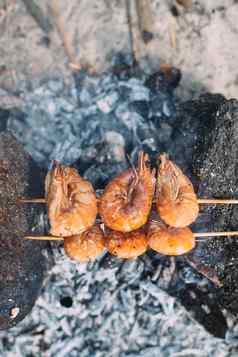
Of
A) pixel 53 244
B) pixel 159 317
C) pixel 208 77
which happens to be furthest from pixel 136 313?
pixel 208 77

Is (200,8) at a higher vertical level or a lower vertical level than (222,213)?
higher

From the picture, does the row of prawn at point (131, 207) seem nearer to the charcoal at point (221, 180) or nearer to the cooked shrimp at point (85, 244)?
the cooked shrimp at point (85, 244)

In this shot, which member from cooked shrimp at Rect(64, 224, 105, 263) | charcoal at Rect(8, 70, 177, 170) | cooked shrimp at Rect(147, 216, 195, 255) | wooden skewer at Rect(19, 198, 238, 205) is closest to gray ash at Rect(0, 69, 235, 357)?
charcoal at Rect(8, 70, 177, 170)

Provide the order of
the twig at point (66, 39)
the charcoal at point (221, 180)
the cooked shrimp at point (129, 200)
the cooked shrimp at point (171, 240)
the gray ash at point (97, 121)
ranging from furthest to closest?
the twig at point (66, 39)
the gray ash at point (97, 121)
the charcoal at point (221, 180)
the cooked shrimp at point (171, 240)
the cooked shrimp at point (129, 200)

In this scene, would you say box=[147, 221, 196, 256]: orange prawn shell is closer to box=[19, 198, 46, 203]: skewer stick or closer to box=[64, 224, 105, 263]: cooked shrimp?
box=[64, 224, 105, 263]: cooked shrimp

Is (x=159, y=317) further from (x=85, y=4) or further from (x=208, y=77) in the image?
(x=85, y=4)

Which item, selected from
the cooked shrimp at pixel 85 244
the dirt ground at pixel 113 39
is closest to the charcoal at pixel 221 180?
the cooked shrimp at pixel 85 244

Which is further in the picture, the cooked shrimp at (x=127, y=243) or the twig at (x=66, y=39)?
the twig at (x=66, y=39)
